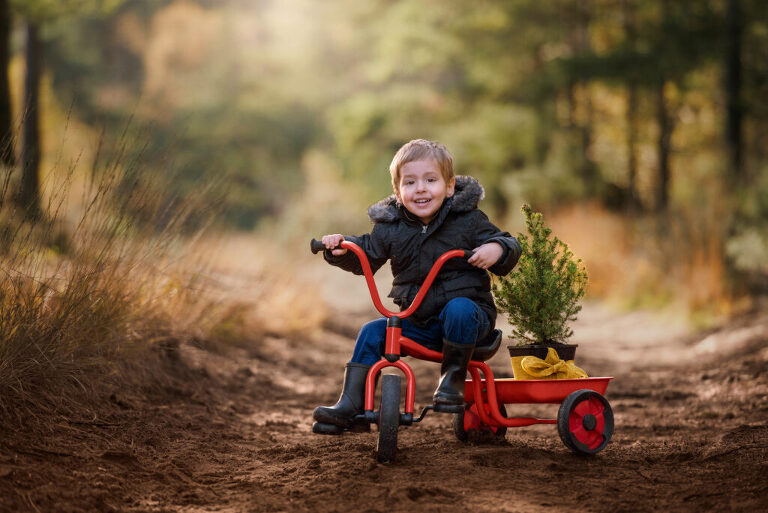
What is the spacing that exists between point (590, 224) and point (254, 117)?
20744 mm

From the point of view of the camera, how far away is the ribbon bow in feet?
12.7

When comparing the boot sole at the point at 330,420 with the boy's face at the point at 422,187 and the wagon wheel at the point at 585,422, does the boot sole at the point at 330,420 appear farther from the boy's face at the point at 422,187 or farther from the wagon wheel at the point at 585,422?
the boy's face at the point at 422,187

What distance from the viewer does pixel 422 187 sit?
394cm

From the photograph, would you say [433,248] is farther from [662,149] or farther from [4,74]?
[662,149]

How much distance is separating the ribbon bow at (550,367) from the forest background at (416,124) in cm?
232

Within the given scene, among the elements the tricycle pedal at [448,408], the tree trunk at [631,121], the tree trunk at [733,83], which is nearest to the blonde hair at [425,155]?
the tricycle pedal at [448,408]

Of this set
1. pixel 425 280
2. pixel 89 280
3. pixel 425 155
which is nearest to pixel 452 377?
pixel 425 280

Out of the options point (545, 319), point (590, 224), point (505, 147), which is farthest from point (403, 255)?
point (505, 147)

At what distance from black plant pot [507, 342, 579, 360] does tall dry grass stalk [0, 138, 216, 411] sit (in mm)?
2133

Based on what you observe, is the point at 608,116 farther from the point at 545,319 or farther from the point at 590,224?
the point at 545,319

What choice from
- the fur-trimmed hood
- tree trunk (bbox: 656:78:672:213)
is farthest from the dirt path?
tree trunk (bbox: 656:78:672:213)

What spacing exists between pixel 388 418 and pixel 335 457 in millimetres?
453

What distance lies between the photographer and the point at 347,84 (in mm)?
34188

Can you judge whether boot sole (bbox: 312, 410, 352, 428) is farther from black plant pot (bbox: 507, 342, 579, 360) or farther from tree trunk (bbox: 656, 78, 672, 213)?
tree trunk (bbox: 656, 78, 672, 213)
